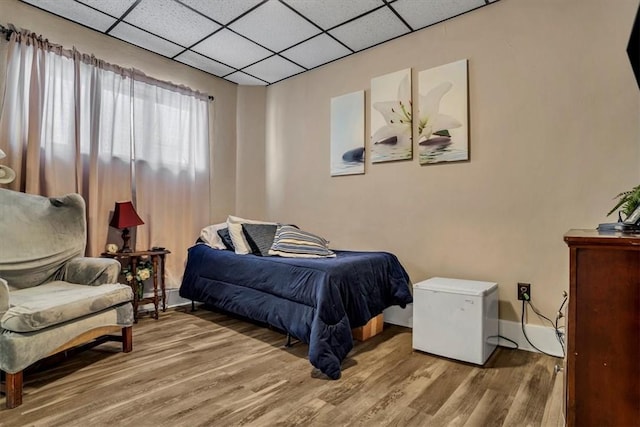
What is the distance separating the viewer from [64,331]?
1.87 metres

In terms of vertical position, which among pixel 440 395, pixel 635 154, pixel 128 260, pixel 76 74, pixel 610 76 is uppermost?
pixel 76 74

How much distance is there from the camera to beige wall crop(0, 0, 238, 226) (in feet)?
8.64

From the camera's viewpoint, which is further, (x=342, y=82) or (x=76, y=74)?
(x=342, y=82)

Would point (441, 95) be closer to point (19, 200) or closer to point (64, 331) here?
point (64, 331)

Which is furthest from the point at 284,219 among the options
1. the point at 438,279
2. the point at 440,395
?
the point at 440,395

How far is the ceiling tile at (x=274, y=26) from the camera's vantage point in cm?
265

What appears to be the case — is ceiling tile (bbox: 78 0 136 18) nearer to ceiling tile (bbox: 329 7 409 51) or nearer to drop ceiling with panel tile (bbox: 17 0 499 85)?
drop ceiling with panel tile (bbox: 17 0 499 85)

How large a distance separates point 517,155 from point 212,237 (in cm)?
280

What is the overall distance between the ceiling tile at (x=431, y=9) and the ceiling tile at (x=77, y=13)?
240 centimetres

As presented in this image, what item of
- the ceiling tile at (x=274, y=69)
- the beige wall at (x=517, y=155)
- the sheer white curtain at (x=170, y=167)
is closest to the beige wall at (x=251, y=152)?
the ceiling tile at (x=274, y=69)

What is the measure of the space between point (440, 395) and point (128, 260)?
112 inches

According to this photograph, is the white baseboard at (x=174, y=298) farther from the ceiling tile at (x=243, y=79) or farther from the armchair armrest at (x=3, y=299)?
the ceiling tile at (x=243, y=79)

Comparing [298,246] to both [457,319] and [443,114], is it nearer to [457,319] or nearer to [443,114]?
[457,319]

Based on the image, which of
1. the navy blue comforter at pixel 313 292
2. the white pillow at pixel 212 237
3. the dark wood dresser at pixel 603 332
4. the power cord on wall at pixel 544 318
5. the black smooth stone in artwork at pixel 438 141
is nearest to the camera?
the dark wood dresser at pixel 603 332
